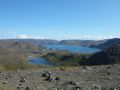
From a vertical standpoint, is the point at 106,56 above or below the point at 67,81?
below

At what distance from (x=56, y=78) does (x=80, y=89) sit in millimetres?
5511

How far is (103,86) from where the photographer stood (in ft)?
76.5

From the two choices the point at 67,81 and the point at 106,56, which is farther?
the point at 106,56

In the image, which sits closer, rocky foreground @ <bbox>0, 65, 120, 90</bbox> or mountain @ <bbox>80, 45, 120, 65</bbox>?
rocky foreground @ <bbox>0, 65, 120, 90</bbox>

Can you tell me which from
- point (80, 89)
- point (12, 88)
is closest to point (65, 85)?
point (80, 89)

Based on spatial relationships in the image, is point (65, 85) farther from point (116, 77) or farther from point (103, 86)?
point (116, 77)

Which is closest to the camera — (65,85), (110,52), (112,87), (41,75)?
(112,87)

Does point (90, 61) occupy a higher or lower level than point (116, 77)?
lower

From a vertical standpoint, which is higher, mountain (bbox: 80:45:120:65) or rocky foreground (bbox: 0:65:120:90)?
rocky foreground (bbox: 0:65:120:90)

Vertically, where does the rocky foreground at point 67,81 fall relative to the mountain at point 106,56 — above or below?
above

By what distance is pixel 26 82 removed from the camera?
87.1 feet

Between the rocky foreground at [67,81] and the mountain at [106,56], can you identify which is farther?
the mountain at [106,56]

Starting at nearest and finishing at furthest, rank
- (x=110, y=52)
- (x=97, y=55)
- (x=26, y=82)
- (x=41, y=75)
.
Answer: (x=26, y=82) → (x=41, y=75) → (x=110, y=52) → (x=97, y=55)

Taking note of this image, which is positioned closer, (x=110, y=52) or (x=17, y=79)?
(x=17, y=79)
